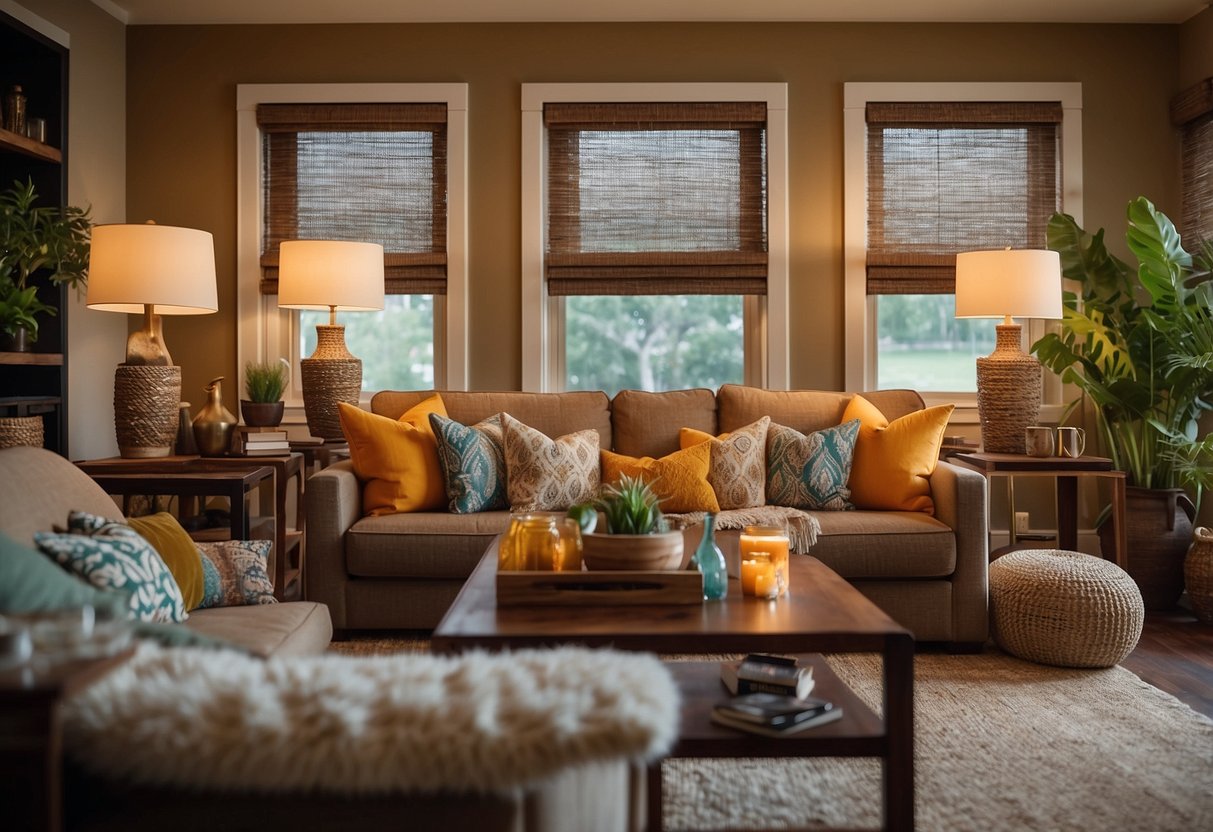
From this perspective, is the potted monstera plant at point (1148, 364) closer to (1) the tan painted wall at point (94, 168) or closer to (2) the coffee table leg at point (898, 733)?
(2) the coffee table leg at point (898, 733)

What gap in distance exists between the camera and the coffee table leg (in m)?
1.76

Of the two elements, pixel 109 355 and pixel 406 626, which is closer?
pixel 406 626

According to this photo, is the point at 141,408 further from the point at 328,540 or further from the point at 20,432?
the point at 328,540

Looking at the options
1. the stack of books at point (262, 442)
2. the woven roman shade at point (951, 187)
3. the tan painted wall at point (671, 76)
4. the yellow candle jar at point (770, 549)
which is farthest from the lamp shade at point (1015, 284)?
the stack of books at point (262, 442)

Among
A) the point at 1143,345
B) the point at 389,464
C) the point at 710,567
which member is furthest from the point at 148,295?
the point at 1143,345

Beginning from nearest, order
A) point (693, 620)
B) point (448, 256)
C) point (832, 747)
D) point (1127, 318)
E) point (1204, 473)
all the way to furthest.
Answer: point (832, 747), point (693, 620), point (1204, 473), point (1127, 318), point (448, 256)

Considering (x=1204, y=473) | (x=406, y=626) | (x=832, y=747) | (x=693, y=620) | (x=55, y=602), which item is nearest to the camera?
(x=55, y=602)

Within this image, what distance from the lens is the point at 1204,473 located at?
158 inches

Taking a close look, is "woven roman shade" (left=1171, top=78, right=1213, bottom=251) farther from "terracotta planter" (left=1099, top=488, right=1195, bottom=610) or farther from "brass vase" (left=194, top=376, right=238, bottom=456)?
"brass vase" (left=194, top=376, right=238, bottom=456)

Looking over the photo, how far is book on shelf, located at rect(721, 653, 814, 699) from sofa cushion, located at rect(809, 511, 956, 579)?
125 cm

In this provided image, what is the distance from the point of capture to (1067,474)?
369cm

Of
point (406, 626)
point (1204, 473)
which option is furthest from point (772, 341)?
point (406, 626)

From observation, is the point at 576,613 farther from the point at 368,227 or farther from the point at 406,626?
the point at 368,227

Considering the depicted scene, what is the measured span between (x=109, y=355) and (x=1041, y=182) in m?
4.45
